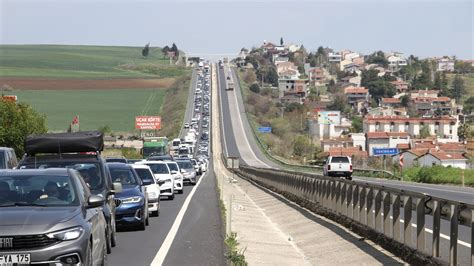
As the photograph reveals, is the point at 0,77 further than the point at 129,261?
Yes

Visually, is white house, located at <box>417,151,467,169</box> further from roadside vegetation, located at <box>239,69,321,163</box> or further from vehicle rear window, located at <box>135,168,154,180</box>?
vehicle rear window, located at <box>135,168,154,180</box>

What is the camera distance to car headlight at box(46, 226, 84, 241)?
11578 mm

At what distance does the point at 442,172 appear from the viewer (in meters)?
57.9

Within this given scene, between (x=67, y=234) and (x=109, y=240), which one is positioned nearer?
(x=67, y=234)

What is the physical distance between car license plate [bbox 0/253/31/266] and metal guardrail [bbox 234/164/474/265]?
5661 mm

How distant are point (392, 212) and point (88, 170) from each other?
581 centimetres

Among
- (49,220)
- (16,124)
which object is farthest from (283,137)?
(49,220)

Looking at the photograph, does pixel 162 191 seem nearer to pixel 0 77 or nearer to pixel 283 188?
pixel 283 188

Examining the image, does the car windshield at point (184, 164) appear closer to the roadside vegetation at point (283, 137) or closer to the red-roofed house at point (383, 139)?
the roadside vegetation at point (283, 137)

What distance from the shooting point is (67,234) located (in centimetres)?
1169

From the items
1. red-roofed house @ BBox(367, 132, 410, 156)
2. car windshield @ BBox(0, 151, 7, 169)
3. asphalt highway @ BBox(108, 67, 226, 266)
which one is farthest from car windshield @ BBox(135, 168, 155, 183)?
red-roofed house @ BBox(367, 132, 410, 156)

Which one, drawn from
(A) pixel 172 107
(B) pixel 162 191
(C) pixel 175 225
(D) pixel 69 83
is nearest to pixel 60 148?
(C) pixel 175 225

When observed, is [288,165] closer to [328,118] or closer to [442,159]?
[442,159]

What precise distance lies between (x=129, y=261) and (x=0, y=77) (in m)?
163
